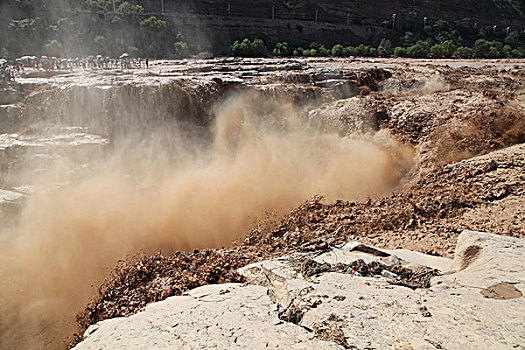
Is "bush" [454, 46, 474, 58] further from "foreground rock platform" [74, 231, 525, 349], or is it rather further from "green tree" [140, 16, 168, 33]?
"foreground rock platform" [74, 231, 525, 349]

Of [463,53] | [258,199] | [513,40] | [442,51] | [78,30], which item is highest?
[78,30]

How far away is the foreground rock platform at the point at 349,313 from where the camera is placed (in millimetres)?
3012

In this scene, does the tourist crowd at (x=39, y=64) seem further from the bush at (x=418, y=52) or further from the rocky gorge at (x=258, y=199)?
the bush at (x=418, y=52)

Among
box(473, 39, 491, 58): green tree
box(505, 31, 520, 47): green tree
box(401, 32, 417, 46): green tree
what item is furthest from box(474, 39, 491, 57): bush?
box(505, 31, 520, 47): green tree

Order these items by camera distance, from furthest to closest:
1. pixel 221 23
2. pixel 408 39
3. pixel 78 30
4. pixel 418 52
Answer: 1. pixel 221 23
2. pixel 408 39
3. pixel 78 30
4. pixel 418 52

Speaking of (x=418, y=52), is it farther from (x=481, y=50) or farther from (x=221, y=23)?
(x=221, y=23)

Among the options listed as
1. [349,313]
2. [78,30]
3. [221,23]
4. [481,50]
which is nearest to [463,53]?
[481,50]

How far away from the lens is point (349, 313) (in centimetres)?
350

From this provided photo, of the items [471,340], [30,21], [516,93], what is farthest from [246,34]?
[471,340]

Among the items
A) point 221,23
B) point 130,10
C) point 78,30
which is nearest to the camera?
point 78,30

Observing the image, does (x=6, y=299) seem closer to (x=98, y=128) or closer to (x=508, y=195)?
(x=98, y=128)

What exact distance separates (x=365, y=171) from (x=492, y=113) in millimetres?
4230

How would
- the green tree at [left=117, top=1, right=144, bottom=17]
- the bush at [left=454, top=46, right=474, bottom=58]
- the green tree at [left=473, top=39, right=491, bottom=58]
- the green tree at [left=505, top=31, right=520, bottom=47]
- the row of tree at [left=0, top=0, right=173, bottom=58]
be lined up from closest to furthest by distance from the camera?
the bush at [left=454, top=46, right=474, bottom=58] → the row of tree at [left=0, top=0, right=173, bottom=58] → the green tree at [left=473, top=39, right=491, bottom=58] → the green tree at [left=117, top=1, right=144, bottom=17] → the green tree at [left=505, top=31, right=520, bottom=47]

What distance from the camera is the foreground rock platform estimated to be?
3.01 metres
